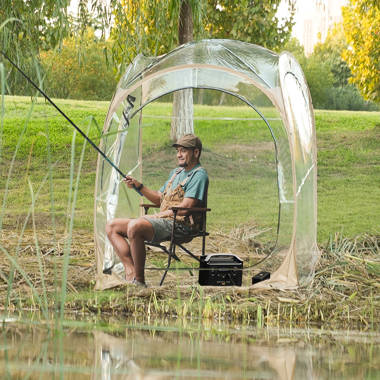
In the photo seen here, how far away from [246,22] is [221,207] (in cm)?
271

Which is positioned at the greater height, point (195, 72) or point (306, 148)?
point (195, 72)

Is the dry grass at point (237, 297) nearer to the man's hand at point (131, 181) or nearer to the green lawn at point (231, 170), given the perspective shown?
the man's hand at point (131, 181)

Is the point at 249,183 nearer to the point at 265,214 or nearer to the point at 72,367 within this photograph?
the point at 265,214

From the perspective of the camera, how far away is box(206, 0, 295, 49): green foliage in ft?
39.7

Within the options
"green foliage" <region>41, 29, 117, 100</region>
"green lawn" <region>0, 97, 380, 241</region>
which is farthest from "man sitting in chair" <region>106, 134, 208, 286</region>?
"green foliage" <region>41, 29, 117, 100</region>

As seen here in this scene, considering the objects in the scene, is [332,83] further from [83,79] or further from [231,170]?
[231,170]

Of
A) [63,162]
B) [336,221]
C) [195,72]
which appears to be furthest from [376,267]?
[63,162]

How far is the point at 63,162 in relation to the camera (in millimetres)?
12984

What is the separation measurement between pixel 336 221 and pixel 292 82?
5.40 meters

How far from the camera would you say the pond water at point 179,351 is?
10.7 ft

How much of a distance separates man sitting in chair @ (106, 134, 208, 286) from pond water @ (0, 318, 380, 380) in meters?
0.84

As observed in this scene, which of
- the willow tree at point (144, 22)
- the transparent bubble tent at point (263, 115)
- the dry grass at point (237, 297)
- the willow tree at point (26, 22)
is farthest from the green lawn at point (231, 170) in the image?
the dry grass at point (237, 297)

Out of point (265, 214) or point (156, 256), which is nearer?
point (156, 256)

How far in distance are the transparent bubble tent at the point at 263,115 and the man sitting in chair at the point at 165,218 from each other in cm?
19
